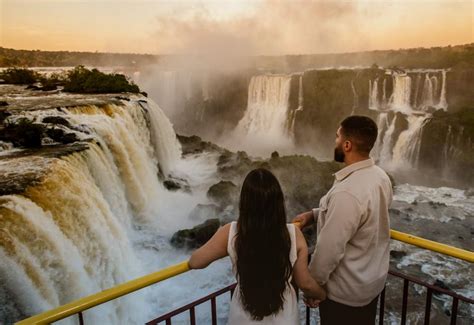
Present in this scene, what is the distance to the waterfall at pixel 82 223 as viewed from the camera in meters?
5.09

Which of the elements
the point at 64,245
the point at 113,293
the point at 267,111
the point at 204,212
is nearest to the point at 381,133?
the point at 267,111

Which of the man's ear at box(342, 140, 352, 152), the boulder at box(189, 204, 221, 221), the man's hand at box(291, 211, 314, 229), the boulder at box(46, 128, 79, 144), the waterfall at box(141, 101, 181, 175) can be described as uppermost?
the man's ear at box(342, 140, 352, 152)

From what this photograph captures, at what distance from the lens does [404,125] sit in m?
21.0

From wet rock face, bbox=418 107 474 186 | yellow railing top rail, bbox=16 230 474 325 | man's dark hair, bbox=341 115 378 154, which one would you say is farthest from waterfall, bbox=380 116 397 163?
man's dark hair, bbox=341 115 378 154

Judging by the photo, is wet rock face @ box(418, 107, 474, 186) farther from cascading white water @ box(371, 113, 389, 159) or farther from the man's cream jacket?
the man's cream jacket

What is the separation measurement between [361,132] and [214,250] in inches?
42.7

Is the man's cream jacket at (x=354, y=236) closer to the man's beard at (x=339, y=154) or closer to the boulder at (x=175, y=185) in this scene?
the man's beard at (x=339, y=154)

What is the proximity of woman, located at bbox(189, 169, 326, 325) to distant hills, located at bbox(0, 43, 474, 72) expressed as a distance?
1069 inches

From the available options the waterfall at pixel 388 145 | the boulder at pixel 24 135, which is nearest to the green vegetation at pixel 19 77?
the boulder at pixel 24 135

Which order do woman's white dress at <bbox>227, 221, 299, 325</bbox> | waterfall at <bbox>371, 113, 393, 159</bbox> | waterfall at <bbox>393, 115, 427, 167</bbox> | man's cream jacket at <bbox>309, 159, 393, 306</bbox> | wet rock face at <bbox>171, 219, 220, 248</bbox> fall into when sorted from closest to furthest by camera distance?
woman's white dress at <bbox>227, 221, 299, 325</bbox>
man's cream jacket at <bbox>309, 159, 393, 306</bbox>
wet rock face at <bbox>171, 219, 220, 248</bbox>
waterfall at <bbox>393, 115, 427, 167</bbox>
waterfall at <bbox>371, 113, 393, 159</bbox>

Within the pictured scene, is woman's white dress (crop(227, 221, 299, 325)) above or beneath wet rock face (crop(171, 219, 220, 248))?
above

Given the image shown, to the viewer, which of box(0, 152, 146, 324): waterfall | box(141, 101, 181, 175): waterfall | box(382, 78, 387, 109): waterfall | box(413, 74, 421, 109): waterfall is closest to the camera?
box(0, 152, 146, 324): waterfall

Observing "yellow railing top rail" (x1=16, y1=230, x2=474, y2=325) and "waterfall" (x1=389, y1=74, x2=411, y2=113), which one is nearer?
"yellow railing top rail" (x1=16, y1=230, x2=474, y2=325)

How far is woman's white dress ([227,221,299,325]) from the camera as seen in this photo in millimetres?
1965
